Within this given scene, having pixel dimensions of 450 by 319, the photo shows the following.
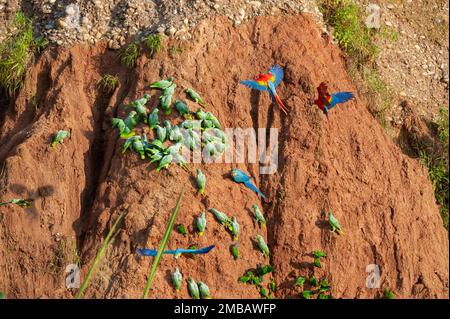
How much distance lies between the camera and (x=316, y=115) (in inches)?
412

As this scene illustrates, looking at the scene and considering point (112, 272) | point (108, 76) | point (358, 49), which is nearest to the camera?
point (112, 272)

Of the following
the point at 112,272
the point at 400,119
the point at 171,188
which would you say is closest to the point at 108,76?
the point at 171,188

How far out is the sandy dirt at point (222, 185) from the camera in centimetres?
948

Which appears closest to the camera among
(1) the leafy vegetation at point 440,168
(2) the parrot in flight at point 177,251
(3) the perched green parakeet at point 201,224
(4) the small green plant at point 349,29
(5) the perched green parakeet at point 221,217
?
(2) the parrot in flight at point 177,251

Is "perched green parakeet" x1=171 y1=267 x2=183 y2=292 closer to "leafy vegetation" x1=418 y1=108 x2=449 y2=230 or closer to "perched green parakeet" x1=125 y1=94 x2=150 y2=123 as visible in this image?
"perched green parakeet" x1=125 y1=94 x2=150 y2=123

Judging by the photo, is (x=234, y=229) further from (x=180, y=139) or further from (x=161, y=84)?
(x=161, y=84)

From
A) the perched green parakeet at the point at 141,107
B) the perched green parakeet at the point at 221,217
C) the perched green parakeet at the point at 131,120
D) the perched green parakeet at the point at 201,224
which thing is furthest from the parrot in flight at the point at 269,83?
the perched green parakeet at the point at 201,224

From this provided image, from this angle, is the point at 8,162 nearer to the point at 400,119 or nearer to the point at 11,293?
the point at 11,293

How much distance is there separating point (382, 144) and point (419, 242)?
108cm

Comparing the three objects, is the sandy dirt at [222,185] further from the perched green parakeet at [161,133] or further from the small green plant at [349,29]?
the small green plant at [349,29]

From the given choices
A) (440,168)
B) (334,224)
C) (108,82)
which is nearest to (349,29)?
(440,168)

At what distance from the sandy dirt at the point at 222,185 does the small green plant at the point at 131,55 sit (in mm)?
84

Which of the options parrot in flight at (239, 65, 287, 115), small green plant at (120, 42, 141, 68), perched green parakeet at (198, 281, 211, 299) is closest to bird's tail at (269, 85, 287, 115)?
parrot in flight at (239, 65, 287, 115)

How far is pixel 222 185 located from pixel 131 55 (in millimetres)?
1731
